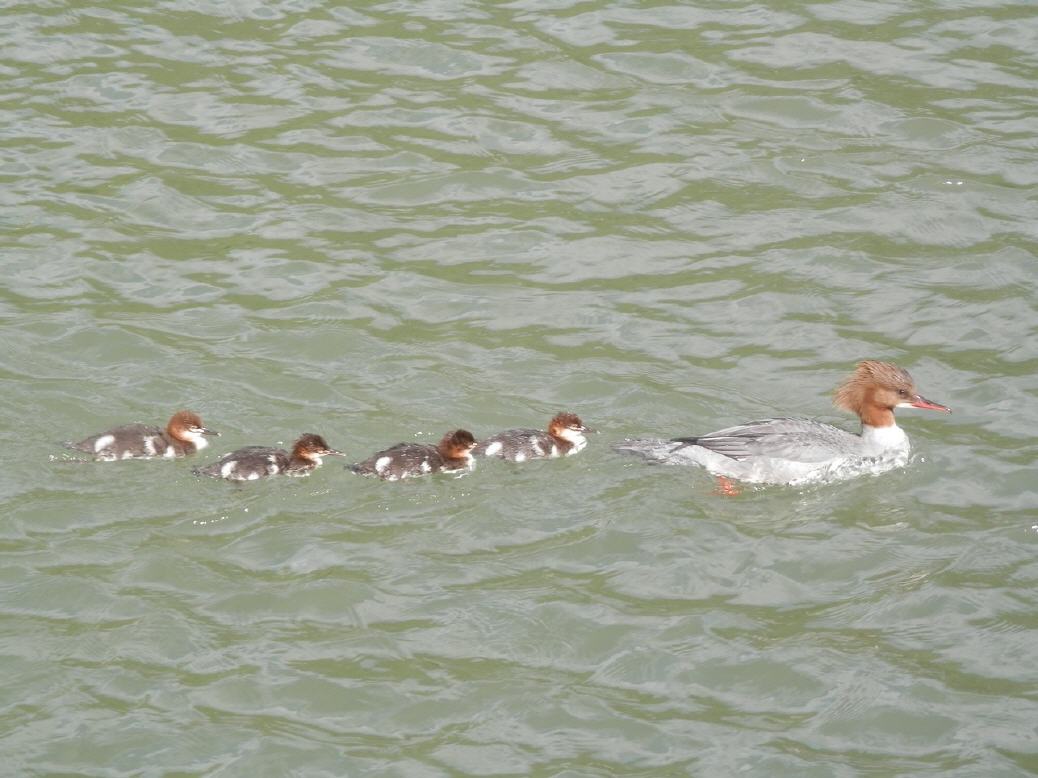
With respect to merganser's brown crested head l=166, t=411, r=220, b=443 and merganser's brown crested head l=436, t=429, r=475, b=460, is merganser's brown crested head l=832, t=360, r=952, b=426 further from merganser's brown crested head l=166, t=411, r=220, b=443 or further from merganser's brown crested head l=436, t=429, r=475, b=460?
merganser's brown crested head l=166, t=411, r=220, b=443

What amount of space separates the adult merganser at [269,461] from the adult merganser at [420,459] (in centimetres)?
22

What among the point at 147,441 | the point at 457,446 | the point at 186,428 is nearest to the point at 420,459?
the point at 457,446

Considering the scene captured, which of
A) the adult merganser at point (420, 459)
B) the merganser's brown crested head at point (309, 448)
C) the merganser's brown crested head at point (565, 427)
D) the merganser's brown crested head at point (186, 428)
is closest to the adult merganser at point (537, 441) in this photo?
the merganser's brown crested head at point (565, 427)

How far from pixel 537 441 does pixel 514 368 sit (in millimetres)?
1059

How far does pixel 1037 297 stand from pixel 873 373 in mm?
1743

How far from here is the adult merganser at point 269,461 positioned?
9000 millimetres

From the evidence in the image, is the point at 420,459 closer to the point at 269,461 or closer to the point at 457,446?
the point at 457,446

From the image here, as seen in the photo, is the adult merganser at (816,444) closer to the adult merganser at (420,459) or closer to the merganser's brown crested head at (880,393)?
the merganser's brown crested head at (880,393)

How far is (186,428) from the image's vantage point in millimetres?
9227

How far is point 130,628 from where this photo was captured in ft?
25.2

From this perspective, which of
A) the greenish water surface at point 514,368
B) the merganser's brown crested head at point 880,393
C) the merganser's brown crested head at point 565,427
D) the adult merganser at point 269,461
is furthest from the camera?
the merganser's brown crested head at point 880,393

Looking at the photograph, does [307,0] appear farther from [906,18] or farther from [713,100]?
[906,18]

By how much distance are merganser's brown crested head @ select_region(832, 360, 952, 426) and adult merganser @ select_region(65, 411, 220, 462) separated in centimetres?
376

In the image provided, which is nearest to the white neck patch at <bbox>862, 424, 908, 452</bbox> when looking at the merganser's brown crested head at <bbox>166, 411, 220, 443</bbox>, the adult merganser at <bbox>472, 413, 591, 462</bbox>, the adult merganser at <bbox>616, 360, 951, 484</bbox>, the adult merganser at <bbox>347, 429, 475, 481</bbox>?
the adult merganser at <bbox>616, 360, 951, 484</bbox>
